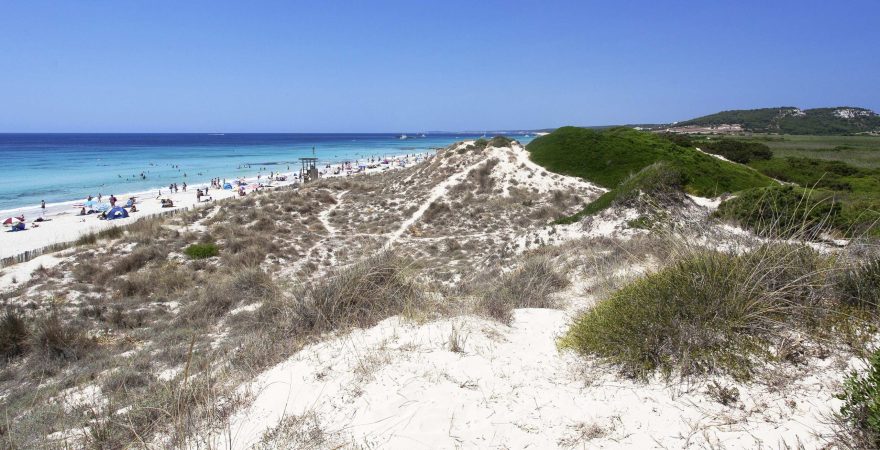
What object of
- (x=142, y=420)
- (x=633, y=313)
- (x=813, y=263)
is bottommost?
(x=142, y=420)

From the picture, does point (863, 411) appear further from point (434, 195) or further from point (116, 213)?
point (116, 213)

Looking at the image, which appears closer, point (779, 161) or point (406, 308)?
point (406, 308)

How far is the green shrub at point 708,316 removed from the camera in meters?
3.65

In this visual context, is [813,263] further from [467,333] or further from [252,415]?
[252,415]

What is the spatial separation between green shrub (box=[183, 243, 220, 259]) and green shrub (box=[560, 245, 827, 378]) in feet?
50.9

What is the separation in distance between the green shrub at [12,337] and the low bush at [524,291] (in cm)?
888

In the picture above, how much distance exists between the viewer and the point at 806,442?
2729mm

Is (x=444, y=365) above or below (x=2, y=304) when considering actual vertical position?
above

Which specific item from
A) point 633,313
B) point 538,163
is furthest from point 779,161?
point 633,313

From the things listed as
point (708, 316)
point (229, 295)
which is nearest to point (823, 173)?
point (708, 316)

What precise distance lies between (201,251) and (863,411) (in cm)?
1794

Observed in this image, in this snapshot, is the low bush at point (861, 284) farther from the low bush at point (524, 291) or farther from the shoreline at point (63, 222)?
the shoreline at point (63, 222)

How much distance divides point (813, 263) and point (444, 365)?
4281mm

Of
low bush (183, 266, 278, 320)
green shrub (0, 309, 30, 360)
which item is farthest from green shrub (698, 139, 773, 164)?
green shrub (0, 309, 30, 360)
